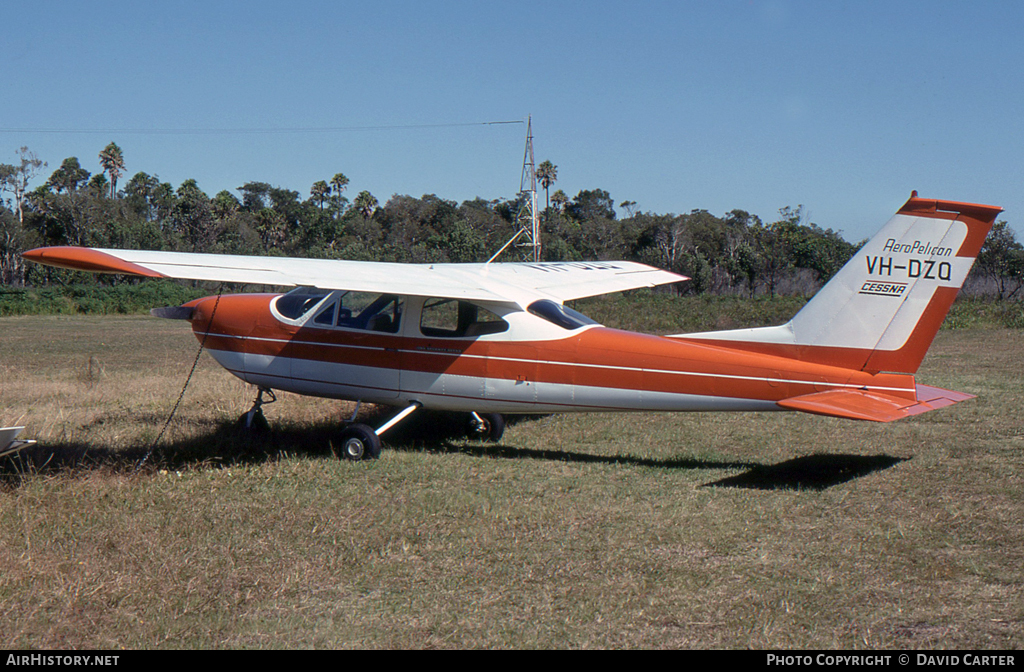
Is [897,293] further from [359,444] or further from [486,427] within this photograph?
[359,444]

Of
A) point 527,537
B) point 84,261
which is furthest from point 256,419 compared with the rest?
point 527,537

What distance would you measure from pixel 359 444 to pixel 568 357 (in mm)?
2405

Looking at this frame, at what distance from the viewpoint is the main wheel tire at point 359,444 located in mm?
8312

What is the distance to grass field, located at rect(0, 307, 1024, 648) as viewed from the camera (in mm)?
4309

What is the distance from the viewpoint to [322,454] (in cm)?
891

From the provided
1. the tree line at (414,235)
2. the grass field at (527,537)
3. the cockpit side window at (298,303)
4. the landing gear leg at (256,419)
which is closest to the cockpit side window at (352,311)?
the cockpit side window at (298,303)

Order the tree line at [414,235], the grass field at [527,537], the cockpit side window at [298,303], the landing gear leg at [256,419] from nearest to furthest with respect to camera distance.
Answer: the grass field at [527,537], the cockpit side window at [298,303], the landing gear leg at [256,419], the tree line at [414,235]

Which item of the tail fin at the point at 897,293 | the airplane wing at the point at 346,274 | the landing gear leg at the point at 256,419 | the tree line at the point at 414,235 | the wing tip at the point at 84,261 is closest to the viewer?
the wing tip at the point at 84,261

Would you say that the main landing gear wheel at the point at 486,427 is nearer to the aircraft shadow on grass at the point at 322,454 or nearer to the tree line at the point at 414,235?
the aircraft shadow on grass at the point at 322,454

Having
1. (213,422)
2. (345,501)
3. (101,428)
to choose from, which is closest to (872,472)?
(345,501)

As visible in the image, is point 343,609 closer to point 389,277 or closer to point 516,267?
point 389,277

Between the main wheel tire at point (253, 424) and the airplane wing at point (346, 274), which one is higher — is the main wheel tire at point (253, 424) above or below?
below

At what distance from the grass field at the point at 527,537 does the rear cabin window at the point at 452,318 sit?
1375mm
